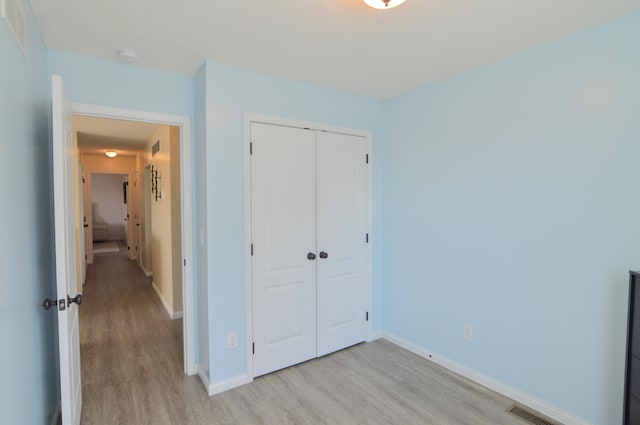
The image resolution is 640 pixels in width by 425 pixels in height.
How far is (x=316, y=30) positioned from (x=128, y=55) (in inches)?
50.9

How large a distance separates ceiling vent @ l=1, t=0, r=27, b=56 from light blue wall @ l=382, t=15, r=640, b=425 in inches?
109

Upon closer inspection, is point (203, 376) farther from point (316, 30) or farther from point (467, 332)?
point (316, 30)

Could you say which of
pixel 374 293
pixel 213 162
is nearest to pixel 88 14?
pixel 213 162

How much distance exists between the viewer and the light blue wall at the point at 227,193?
249 cm

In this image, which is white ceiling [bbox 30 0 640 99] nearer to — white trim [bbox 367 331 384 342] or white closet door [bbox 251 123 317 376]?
white closet door [bbox 251 123 317 376]

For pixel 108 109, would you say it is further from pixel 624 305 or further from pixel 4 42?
pixel 624 305

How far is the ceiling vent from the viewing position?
50.1 inches

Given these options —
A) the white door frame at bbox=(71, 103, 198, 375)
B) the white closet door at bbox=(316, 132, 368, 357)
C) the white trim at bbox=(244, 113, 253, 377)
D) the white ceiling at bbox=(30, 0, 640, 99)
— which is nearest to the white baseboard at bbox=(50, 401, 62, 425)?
the white door frame at bbox=(71, 103, 198, 375)

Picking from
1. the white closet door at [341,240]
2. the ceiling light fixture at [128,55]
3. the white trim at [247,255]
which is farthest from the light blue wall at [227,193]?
the white closet door at [341,240]

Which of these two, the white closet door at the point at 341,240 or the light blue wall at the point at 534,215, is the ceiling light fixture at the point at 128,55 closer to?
the white closet door at the point at 341,240

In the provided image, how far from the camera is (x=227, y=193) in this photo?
256cm

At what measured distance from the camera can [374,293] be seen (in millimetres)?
3486

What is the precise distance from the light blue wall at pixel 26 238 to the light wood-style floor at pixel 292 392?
59cm

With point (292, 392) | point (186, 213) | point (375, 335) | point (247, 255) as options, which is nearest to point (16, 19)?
point (186, 213)
